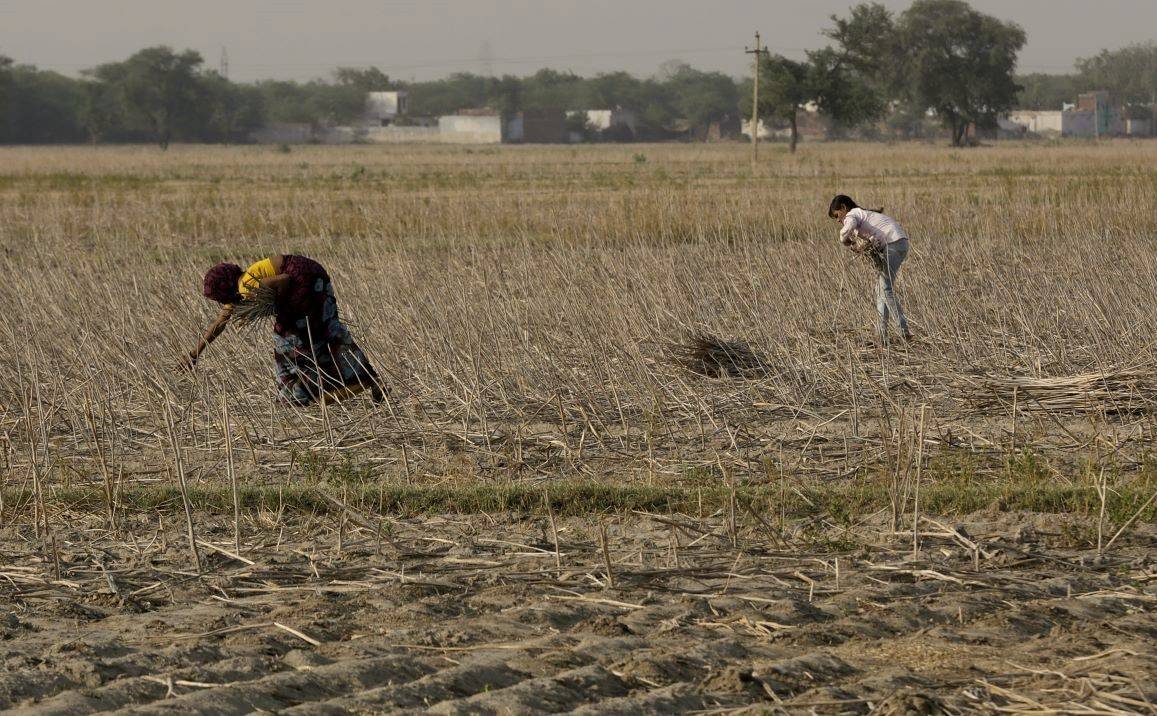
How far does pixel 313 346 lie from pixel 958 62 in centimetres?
6338

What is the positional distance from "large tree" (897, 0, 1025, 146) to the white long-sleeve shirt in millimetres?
57711

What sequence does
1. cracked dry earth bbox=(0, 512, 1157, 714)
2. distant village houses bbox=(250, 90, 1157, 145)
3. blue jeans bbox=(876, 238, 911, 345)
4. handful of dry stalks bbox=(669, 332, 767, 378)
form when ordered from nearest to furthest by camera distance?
1. cracked dry earth bbox=(0, 512, 1157, 714)
2. handful of dry stalks bbox=(669, 332, 767, 378)
3. blue jeans bbox=(876, 238, 911, 345)
4. distant village houses bbox=(250, 90, 1157, 145)

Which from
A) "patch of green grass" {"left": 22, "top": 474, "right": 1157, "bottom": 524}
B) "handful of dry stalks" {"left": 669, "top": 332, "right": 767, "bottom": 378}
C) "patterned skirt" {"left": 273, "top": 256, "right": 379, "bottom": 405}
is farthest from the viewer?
"handful of dry stalks" {"left": 669, "top": 332, "right": 767, "bottom": 378}

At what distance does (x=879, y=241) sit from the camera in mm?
8547

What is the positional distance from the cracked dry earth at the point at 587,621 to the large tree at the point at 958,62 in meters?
62.2

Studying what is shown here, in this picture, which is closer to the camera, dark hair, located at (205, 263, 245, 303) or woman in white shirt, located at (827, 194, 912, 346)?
dark hair, located at (205, 263, 245, 303)

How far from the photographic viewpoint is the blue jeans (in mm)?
8352

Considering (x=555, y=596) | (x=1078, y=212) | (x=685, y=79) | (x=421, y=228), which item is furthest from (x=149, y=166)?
(x=685, y=79)

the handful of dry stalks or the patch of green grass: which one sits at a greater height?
the handful of dry stalks

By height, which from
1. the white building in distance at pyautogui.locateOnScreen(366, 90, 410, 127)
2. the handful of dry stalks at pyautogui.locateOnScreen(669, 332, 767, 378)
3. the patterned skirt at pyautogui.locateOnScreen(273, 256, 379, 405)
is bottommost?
the handful of dry stalks at pyautogui.locateOnScreen(669, 332, 767, 378)

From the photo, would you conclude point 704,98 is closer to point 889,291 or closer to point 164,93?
point 164,93

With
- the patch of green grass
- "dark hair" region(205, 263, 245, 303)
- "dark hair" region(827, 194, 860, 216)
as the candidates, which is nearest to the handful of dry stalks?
"dark hair" region(827, 194, 860, 216)

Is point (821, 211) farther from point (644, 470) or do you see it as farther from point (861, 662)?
point (861, 662)

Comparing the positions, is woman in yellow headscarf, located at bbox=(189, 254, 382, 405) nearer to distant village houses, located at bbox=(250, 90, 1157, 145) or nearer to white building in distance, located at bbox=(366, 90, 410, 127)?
distant village houses, located at bbox=(250, 90, 1157, 145)
